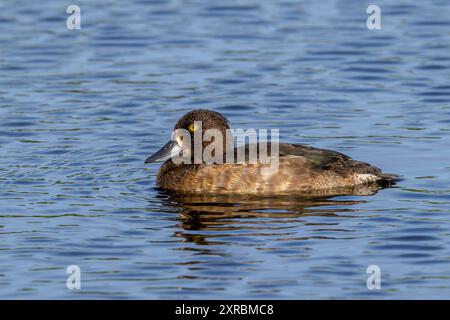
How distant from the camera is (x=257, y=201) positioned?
12.0 m

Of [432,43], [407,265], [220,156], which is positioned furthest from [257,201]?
[432,43]

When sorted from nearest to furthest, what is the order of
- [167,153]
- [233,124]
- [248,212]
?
[248,212] < [167,153] < [233,124]

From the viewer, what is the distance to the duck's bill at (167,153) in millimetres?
12750

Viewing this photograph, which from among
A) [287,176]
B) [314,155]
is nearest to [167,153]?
[287,176]

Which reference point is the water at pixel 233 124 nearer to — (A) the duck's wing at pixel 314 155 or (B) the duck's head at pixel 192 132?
(B) the duck's head at pixel 192 132

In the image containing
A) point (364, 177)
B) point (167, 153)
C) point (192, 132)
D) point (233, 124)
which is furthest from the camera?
point (233, 124)

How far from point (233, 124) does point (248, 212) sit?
3712mm

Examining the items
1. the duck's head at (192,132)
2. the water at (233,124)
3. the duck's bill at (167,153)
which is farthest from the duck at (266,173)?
the water at (233,124)

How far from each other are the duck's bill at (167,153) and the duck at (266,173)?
0.54 ft

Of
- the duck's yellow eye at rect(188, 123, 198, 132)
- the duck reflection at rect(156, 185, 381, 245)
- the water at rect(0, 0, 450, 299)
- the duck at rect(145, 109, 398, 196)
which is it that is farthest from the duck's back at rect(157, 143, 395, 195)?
the duck's yellow eye at rect(188, 123, 198, 132)

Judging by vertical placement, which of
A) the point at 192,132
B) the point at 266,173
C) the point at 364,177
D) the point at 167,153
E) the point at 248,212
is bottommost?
the point at 248,212

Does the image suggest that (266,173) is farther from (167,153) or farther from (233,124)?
(233,124)

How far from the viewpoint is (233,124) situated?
1510 cm

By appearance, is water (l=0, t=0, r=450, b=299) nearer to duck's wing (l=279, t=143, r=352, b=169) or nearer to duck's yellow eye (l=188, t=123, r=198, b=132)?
duck's wing (l=279, t=143, r=352, b=169)
